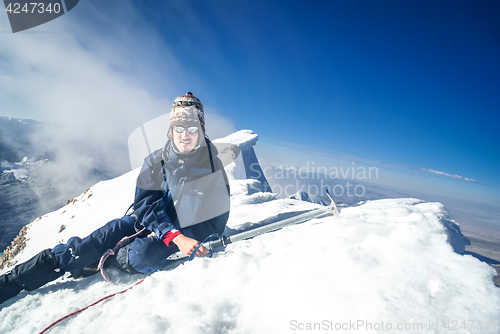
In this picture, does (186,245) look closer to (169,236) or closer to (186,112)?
(169,236)

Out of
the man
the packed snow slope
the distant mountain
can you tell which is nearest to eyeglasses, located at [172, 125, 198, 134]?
the man

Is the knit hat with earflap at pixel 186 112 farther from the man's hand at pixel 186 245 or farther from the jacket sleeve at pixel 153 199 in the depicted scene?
the man's hand at pixel 186 245

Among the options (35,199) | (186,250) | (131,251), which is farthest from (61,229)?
(35,199)

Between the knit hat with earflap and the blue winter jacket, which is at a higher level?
the knit hat with earflap

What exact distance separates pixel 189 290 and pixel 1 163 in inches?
4480

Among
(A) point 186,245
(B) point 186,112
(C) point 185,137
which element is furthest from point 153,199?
(B) point 186,112

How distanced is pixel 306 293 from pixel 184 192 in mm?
1992

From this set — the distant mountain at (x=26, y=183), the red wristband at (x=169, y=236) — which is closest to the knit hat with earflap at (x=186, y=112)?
the red wristband at (x=169, y=236)

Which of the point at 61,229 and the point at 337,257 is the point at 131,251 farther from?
the point at 61,229

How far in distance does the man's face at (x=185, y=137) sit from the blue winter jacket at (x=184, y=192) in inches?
3.9

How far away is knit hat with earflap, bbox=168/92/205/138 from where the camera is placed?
281 centimetres

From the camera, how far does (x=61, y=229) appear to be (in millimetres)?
8523

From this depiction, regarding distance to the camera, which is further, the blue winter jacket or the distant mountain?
the distant mountain

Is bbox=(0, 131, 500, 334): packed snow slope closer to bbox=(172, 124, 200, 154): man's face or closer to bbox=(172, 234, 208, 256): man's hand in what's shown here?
bbox=(172, 234, 208, 256): man's hand
